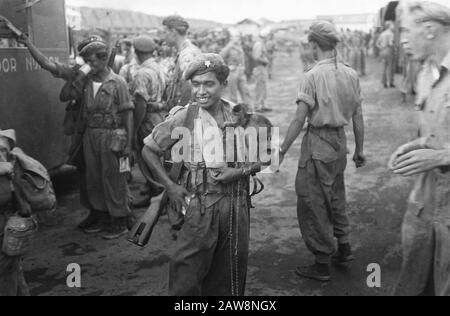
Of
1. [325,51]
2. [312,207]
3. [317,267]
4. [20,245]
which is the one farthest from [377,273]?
[20,245]

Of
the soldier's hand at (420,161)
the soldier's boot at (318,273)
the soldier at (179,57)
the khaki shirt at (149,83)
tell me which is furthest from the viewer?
the khaki shirt at (149,83)

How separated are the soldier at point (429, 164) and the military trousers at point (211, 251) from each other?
3.19 feet

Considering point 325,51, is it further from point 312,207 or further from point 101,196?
point 101,196

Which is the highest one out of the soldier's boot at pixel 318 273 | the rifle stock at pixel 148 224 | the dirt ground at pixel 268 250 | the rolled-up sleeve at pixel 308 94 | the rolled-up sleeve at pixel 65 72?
the rolled-up sleeve at pixel 65 72

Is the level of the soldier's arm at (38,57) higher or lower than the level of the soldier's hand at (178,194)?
higher

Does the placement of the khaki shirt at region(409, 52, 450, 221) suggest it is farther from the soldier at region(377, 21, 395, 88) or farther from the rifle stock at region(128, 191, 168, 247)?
the soldier at region(377, 21, 395, 88)

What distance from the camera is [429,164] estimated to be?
250cm

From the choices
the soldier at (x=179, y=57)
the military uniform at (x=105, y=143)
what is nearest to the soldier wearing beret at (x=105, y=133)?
the military uniform at (x=105, y=143)

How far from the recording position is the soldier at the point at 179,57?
5.75 m

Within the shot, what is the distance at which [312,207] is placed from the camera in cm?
433

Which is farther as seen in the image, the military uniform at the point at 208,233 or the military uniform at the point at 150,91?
the military uniform at the point at 150,91

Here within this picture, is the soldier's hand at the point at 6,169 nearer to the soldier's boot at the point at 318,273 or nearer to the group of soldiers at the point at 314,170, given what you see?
the group of soldiers at the point at 314,170

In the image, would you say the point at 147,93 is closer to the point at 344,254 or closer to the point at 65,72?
the point at 65,72

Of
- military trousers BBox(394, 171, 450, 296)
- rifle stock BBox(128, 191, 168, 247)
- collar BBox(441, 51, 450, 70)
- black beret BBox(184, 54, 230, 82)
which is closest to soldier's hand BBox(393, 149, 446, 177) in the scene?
military trousers BBox(394, 171, 450, 296)
